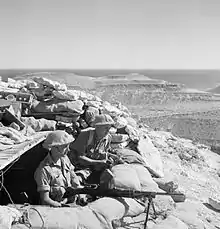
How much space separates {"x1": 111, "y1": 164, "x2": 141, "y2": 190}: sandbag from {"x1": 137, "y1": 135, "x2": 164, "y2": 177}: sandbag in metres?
1.64

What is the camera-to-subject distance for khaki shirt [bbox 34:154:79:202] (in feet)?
13.0

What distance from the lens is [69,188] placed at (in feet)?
14.0

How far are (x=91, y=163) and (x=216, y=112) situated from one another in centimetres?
2147

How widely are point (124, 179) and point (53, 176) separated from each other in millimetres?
1085

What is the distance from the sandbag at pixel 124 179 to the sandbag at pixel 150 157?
164 cm

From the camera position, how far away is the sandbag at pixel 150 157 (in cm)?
675

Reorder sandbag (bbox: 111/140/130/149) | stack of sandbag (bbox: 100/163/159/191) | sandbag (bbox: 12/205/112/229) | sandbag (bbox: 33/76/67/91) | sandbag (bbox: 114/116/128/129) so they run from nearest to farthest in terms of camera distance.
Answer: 1. sandbag (bbox: 12/205/112/229)
2. stack of sandbag (bbox: 100/163/159/191)
3. sandbag (bbox: 111/140/130/149)
4. sandbag (bbox: 33/76/67/91)
5. sandbag (bbox: 114/116/128/129)

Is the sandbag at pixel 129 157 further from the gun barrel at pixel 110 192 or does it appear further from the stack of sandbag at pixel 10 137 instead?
the stack of sandbag at pixel 10 137

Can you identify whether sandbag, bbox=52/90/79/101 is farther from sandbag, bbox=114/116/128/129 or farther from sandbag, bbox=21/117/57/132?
sandbag, bbox=114/116/128/129

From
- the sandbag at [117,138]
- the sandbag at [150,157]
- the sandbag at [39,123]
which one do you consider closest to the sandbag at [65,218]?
the sandbag at [39,123]

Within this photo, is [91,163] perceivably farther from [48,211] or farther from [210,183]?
[210,183]

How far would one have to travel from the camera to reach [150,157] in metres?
7.41

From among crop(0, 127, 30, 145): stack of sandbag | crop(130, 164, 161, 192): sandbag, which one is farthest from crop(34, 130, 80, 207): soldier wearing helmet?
crop(130, 164, 161, 192): sandbag

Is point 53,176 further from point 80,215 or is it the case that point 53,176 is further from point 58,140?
point 80,215
